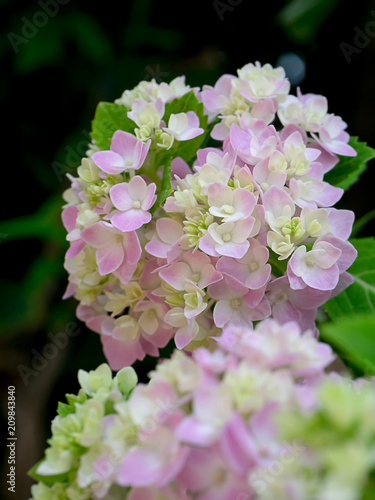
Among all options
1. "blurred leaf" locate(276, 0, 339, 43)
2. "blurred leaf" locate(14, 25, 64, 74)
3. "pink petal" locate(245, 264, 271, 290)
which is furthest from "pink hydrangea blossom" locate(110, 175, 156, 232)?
"blurred leaf" locate(14, 25, 64, 74)

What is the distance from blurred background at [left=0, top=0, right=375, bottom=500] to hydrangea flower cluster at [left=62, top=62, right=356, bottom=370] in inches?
28.1

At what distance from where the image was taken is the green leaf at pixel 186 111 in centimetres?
57

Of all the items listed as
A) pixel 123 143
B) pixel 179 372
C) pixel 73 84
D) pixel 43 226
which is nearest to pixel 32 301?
pixel 43 226

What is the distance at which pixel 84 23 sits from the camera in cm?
160

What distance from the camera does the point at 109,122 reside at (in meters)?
0.61

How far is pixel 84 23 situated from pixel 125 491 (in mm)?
1470

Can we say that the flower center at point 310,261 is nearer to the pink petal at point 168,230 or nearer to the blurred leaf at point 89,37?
the pink petal at point 168,230

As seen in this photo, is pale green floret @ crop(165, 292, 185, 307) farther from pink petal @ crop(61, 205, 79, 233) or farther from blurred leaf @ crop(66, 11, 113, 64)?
blurred leaf @ crop(66, 11, 113, 64)

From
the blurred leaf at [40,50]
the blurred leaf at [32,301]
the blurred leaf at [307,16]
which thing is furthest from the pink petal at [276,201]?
the blurred leaf at [40,50]

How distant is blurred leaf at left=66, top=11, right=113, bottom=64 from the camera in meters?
1.59

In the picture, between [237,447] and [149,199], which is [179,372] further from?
[149,199]

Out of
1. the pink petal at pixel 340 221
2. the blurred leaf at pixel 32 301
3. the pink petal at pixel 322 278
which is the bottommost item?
the blurred leaf at pixel 32 301

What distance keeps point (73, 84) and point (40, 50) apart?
0.15 metres

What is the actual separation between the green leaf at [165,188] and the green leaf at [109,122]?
0.29ft
